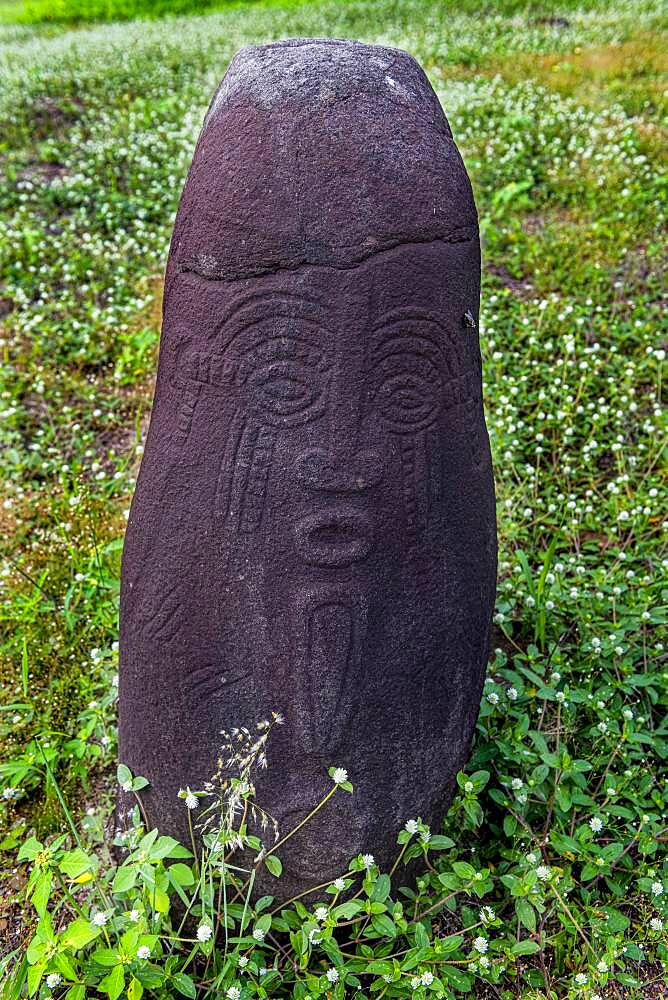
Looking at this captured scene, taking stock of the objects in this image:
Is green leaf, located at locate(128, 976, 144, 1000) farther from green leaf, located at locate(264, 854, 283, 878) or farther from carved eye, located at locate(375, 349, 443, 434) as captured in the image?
carved eye, located at locate(375, 349, 443, 434)

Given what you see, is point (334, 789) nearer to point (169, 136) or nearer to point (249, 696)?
point (249, 696)

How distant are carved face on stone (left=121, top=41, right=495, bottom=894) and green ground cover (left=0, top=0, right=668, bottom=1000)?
29cm

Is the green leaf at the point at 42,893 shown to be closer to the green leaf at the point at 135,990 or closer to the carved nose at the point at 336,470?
the green leaf at the point at 135,990

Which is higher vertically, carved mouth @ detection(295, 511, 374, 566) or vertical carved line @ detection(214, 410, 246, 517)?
vertical carved line @ detection(214, 410, 246, 517)

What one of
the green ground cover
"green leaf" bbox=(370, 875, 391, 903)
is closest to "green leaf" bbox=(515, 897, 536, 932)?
the green ground cover

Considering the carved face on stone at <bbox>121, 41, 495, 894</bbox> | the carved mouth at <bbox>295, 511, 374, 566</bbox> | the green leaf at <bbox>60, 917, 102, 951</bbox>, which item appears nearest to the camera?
the green leaf at <bbox>60, 917, 102, 951</bbox>

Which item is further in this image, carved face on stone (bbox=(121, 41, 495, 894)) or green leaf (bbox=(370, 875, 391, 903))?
green leaf (bbox=(370, 875, 391, 903))

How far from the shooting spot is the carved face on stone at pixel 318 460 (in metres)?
1.71

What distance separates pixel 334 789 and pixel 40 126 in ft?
22.5

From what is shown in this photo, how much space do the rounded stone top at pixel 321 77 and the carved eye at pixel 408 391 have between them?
0.50 m

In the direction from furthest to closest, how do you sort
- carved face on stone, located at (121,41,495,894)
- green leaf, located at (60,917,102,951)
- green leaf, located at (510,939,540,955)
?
green leaf, located at (510,939,540,955) → carved face on stone, located at (121,41,495,894) → green leaf, located at (60,917,102,951)

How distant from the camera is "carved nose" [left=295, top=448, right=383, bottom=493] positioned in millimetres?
1800

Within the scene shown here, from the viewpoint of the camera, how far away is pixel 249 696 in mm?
1934

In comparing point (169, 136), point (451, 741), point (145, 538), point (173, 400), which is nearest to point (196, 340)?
point (173, 400)
